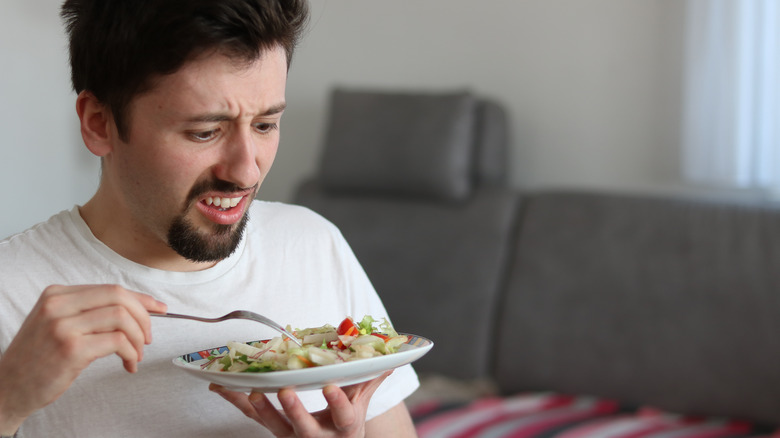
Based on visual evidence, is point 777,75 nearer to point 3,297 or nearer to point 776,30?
point 776,30

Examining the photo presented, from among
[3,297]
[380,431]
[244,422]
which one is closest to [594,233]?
[380,431]

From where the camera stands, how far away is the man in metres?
1.09

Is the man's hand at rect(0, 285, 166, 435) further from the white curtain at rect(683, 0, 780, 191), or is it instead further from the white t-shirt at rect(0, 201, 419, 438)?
the white curtain at rect(683, 0, 780, 191)

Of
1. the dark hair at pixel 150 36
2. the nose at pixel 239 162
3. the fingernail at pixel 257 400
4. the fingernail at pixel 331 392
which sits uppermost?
the dark hair at pixel 150 36

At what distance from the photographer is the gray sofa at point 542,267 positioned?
2.28 meters

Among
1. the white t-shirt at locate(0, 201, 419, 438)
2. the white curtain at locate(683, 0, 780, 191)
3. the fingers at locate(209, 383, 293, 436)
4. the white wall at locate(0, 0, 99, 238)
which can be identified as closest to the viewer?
the fingers at locate(209, 383, 293, 436)

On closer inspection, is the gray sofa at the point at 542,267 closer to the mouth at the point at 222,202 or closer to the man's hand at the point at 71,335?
the mouth at the point at 222,202

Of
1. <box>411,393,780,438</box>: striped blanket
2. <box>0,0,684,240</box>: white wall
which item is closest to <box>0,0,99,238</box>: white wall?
<box>0,0,684,240</box>: white wall

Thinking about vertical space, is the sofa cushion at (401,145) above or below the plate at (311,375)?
above

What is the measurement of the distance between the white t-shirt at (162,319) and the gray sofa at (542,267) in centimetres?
123

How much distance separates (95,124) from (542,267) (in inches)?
63.1

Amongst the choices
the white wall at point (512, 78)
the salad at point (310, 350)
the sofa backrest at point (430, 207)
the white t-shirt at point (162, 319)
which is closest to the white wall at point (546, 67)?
the white wall at point (512, 78)

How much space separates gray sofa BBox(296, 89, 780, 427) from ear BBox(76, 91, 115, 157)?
1525mm

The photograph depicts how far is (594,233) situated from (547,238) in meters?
0.14
